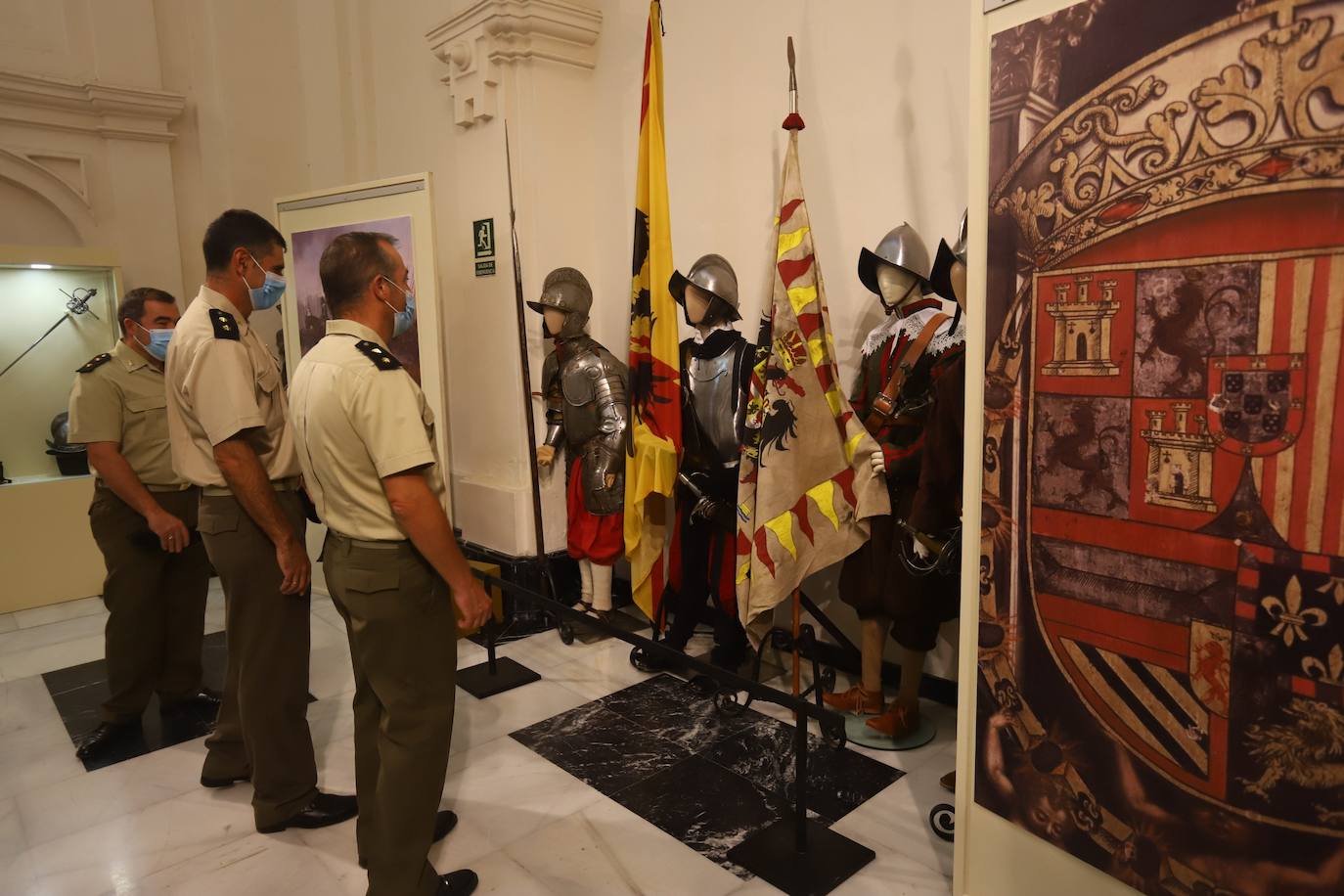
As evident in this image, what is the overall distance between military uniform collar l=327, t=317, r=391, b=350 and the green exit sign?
2538 millimetres

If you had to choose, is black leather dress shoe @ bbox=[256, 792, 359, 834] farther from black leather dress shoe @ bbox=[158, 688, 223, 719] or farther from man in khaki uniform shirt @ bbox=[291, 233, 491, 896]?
black leather dress shoe @ bbox=[158, 688, 223, 719]

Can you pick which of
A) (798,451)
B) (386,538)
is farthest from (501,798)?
(798,451)

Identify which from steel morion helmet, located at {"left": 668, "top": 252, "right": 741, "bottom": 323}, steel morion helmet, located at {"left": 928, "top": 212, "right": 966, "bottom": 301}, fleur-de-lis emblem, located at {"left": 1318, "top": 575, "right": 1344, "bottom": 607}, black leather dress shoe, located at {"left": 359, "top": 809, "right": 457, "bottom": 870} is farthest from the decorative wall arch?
fleur-de-lis emblem, located at {"left": 1318, "top": 575, "right": 1344, "bottom": 607}

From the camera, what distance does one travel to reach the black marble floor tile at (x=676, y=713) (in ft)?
9.70

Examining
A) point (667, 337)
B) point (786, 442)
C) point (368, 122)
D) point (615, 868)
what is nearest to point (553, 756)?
point (615, 868)

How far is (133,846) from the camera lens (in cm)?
240

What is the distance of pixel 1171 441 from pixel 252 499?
2251mm

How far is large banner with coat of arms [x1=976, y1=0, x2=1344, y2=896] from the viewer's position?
4.33ft

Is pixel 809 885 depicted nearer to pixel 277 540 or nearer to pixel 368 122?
pixel 277 540

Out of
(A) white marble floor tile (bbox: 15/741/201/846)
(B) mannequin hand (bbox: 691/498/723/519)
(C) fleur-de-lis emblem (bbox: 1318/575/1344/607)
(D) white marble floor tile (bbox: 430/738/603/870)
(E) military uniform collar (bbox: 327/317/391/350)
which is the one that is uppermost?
(E) military uniform collar (bbox: 327/317/391/350)

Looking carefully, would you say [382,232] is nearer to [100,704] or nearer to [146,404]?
[146,404]

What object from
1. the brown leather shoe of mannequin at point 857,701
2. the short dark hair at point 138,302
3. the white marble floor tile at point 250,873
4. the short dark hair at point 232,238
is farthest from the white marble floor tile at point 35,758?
the brown leather shoe of mannequin at point 857,701

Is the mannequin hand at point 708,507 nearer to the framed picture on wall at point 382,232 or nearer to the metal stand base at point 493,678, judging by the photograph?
the metal stand base at point 493,678

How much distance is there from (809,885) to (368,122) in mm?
5433
